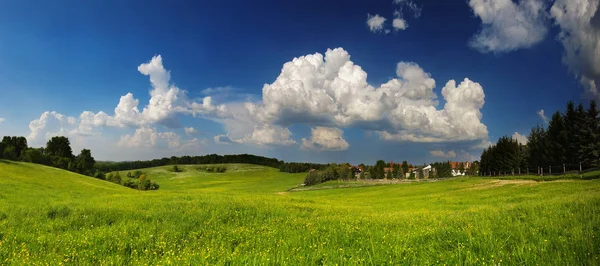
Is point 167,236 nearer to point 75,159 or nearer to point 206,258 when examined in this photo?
point 206,258

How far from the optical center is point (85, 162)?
4658 inches

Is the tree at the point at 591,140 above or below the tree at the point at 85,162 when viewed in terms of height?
above

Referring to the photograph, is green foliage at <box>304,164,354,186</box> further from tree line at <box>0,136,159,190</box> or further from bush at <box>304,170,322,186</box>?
tree line at <box>0,136,159,190</box>

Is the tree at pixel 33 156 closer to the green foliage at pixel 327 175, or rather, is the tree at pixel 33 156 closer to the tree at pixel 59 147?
the tree at pixel 59 147

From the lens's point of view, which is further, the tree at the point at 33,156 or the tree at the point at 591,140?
the tree at the point at 33,156

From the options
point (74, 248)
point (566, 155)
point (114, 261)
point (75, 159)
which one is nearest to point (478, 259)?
point (114, 261)

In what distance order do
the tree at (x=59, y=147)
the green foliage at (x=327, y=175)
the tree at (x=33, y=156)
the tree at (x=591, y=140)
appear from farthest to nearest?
the green foliage at (x=327, y=175) < the tree at (x=59, y=147) < the tree at (x=33, y=156) < the tree at (x=591, y=140)

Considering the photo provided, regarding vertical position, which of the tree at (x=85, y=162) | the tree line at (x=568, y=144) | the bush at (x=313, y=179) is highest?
the tree line at (x=568, y=144)

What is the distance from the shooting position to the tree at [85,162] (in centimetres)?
11538

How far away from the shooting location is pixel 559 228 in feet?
25.9

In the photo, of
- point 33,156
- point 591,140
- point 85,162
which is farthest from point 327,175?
point 33,156

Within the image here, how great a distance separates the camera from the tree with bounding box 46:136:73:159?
375 ft

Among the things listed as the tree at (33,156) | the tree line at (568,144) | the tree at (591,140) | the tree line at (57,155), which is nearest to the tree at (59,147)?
the tree line at (57,155)

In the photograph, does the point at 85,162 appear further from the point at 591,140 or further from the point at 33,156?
the point at 591,140
